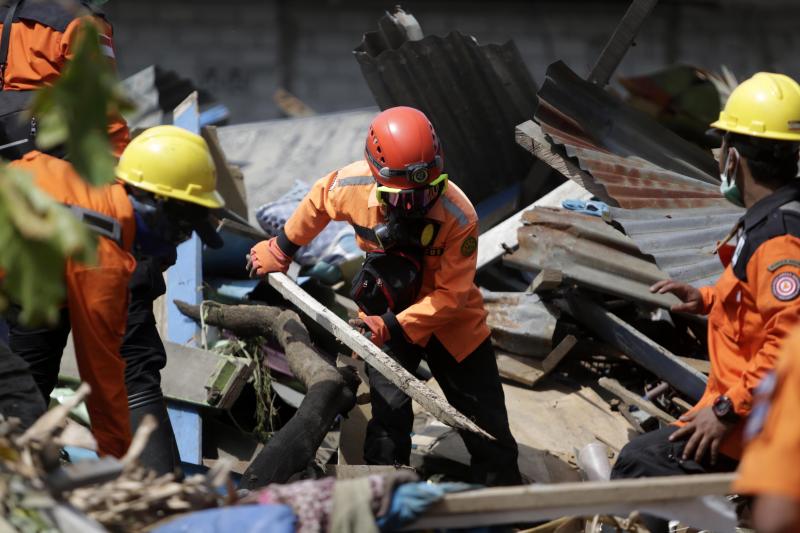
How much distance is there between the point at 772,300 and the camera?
364cm

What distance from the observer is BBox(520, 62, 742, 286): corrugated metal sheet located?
5617 millimetres

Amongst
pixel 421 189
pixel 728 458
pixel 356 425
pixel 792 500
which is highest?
pixel 421 189

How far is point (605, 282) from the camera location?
230 inches

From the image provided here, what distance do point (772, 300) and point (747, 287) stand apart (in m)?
0.19

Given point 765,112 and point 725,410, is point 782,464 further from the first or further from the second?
point 765,112

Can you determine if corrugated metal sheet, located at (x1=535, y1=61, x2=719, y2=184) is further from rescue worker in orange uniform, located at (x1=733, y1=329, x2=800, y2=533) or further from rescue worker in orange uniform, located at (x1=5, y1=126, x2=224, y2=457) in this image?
rescue worker in orange uniform, located at (x1=733, y1=329, x2=800, y2=533)

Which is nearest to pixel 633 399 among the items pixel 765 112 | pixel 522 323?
pixel 522 323

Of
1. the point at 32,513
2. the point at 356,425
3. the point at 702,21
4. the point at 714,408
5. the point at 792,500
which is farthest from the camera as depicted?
the point at 702,21

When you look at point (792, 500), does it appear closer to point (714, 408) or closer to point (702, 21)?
point (714, 408)

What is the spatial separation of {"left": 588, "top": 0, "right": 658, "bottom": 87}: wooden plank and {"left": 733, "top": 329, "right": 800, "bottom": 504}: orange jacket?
445 centimetres

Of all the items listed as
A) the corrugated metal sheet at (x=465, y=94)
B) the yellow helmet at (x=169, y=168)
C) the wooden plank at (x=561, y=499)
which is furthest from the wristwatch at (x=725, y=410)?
the corrugated metal sheet at (x=465, y=94)

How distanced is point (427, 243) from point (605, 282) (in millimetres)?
1450

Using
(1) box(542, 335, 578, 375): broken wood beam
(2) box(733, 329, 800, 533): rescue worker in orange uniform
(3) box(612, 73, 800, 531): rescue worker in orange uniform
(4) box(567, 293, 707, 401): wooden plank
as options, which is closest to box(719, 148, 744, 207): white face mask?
(3) box(612, 73, 800, 531): rescue worker in orange uniform

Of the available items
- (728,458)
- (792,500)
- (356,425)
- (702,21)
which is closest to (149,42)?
(702,21)
